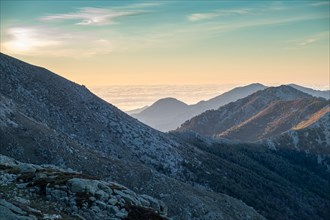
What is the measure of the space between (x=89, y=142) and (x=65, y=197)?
73.0m

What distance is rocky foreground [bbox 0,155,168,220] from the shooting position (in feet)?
132

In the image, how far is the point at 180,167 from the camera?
5384 inches

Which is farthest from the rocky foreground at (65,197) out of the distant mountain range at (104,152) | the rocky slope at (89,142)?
the rocky slope at (89,142)

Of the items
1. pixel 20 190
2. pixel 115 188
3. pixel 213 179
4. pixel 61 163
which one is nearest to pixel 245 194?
pixel 213 179

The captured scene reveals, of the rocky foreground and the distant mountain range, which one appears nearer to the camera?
the rocky foreground

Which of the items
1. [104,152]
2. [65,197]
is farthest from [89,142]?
[65,197]

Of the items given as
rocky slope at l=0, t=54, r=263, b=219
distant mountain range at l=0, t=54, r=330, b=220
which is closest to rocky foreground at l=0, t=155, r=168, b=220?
distant mountain range at l=0, t=54, r=330, b=220

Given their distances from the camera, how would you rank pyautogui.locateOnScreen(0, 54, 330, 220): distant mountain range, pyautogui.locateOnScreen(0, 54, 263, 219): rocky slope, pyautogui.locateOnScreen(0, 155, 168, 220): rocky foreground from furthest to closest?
1. pyautogui.locateOnScreen(0, 54, 263, 219): rocky slope
2. pyautogui.locateOnScreen(0, 54, 330, 220): distant mountain range
3. pyautogui.locateOnScreen(0, 155, 168, 220): rocky foreground

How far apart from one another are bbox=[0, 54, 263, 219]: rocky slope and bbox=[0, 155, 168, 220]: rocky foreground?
33765mm

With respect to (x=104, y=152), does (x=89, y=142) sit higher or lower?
higher

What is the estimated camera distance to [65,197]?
43.3 m

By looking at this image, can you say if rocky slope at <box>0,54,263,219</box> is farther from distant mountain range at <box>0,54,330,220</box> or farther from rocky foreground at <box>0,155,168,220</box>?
rocky foreground at <box>0,155,168,220</box>

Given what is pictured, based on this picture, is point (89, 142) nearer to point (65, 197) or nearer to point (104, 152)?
point (104, 152)

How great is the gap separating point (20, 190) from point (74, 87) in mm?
106637
